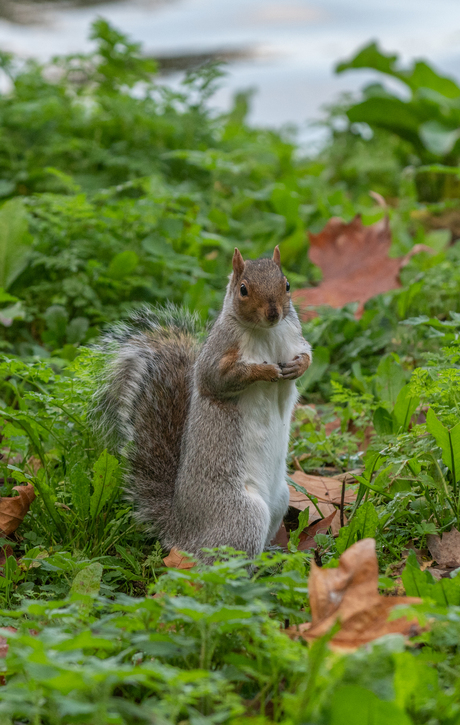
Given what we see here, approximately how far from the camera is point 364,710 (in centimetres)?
114

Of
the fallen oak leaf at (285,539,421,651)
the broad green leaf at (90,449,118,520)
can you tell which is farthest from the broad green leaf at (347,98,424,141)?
the fallen oak leaf at (285,539,421,651)

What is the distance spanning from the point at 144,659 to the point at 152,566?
50cm

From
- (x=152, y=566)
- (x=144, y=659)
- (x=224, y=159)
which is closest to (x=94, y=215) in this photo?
(x=224, y=159)

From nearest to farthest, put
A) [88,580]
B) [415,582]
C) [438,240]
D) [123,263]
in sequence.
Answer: [415,582], [88,580], [123,263], [438,240]

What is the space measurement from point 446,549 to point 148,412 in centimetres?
87

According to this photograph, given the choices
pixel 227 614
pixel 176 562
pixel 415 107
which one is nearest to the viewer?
pixel 227 614

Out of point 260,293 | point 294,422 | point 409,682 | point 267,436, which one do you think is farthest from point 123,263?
point 409,682

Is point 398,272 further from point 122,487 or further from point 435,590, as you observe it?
point 435,590

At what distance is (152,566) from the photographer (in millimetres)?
1988

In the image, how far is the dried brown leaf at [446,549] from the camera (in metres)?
1.82

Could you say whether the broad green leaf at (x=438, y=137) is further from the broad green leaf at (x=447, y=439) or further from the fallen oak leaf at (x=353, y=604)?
the fallen oak leaf at (x=353, y=604)

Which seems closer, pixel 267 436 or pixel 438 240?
Answer: pixel 267 436

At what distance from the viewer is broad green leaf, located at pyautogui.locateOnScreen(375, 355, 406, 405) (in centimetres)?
254

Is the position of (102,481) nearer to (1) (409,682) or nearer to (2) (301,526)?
(2) (301,526)
